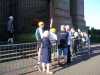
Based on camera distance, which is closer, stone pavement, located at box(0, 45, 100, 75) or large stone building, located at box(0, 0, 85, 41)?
stone pavement, located at box(0, 45, 100, 75)

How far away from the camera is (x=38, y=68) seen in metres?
15.2

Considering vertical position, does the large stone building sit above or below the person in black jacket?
above

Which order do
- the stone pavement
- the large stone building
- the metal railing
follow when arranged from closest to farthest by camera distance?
the metal railing → the stone pavement → the large stone building

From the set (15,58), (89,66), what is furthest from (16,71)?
(89,66)

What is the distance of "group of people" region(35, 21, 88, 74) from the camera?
48.4 feet

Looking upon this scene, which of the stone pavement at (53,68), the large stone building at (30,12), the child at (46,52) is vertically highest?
the large stone building at (30,12)

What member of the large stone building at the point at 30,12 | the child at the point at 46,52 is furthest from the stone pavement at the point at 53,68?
the large stone building at the point at 30,12

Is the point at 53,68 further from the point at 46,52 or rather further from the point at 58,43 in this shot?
the point at 58,43

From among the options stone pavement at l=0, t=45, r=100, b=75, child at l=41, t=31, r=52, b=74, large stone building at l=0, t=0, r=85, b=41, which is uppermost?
large stone building at l=0, t=0, r=85, b=41

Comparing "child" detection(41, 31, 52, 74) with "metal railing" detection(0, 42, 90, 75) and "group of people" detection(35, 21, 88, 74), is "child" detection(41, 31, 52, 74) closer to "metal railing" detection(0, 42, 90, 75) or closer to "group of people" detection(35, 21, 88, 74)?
"group of people" detection(35, 21, 88, 74)

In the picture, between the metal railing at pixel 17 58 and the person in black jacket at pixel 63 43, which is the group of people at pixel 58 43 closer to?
the person in black jacket at pixel 63 43

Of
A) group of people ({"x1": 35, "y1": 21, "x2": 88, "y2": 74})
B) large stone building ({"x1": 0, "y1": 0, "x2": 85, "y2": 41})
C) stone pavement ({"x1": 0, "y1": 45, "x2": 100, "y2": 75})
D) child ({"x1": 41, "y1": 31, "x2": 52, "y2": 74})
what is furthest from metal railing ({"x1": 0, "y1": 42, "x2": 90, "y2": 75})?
large stone building ({"x1": 0, "y1": 0, "x2": 85, "y2": 41})

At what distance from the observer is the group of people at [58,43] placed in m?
14.8

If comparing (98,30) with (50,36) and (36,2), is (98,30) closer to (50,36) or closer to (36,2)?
(36,2)
